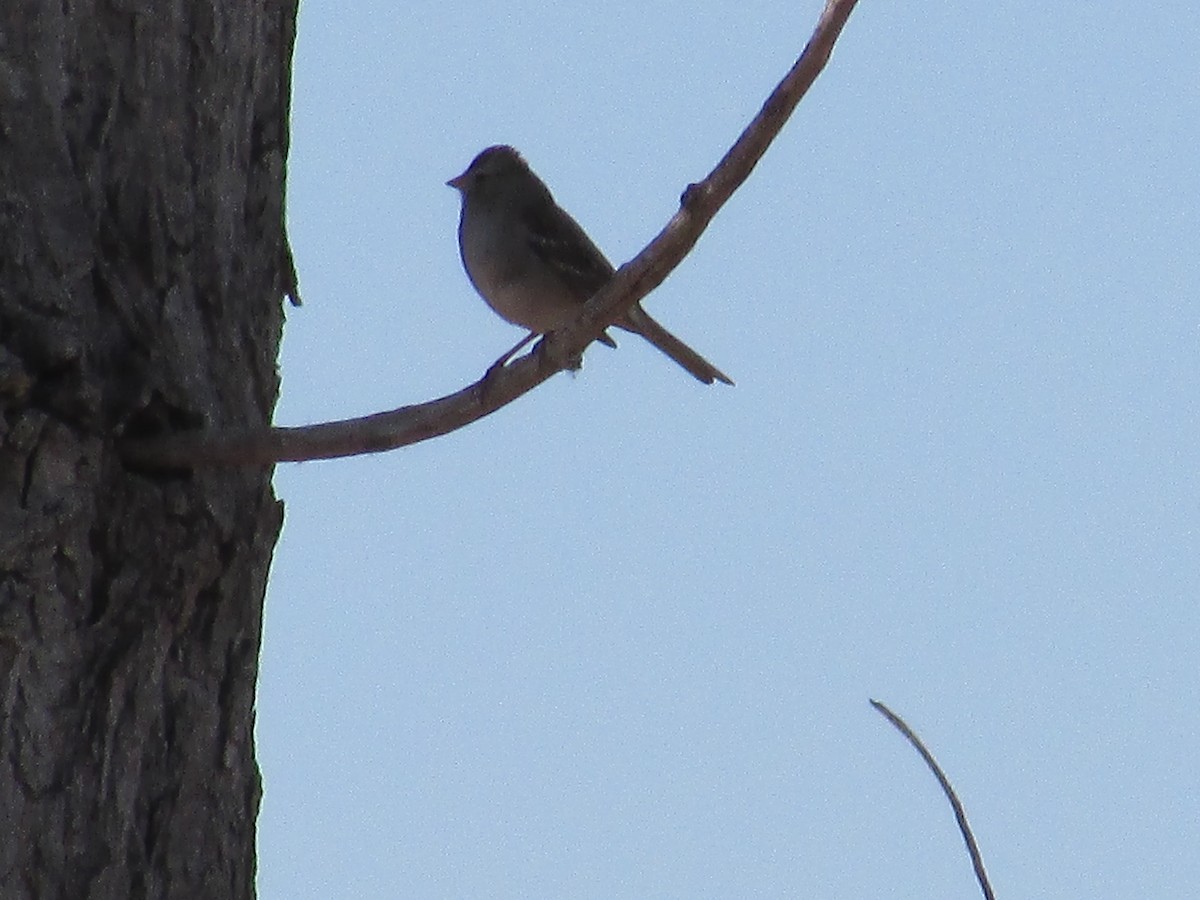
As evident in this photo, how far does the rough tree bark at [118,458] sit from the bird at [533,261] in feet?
6.22

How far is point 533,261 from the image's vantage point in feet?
17.5

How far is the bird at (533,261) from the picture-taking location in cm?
516

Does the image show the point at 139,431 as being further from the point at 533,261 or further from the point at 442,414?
the point at 533,261

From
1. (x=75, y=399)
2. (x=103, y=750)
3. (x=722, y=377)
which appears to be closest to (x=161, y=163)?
(x=75, y=399)

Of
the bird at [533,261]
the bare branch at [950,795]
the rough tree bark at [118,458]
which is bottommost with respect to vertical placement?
the bare branch at [950,795]

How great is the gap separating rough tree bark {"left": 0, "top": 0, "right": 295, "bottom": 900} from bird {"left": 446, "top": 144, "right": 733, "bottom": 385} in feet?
6.22

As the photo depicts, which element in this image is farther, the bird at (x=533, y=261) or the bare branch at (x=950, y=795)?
the bird at (x=533, y=261)

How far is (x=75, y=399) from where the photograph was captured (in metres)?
2.75

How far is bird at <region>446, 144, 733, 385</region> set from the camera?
16.9 feet

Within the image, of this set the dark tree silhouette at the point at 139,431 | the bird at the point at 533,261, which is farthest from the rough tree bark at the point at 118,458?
the bird at the point at 533,261

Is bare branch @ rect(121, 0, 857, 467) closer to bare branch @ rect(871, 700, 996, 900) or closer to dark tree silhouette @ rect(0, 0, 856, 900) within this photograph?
dark tree silhouette @ rect(0, 0, 856, 900)

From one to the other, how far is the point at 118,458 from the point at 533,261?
2613 millimetres

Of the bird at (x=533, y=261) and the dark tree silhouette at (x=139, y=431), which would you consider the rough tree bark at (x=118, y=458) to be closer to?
the dark tree silhouette at (x=139, y=431)

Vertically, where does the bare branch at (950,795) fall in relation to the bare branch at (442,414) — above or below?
below
